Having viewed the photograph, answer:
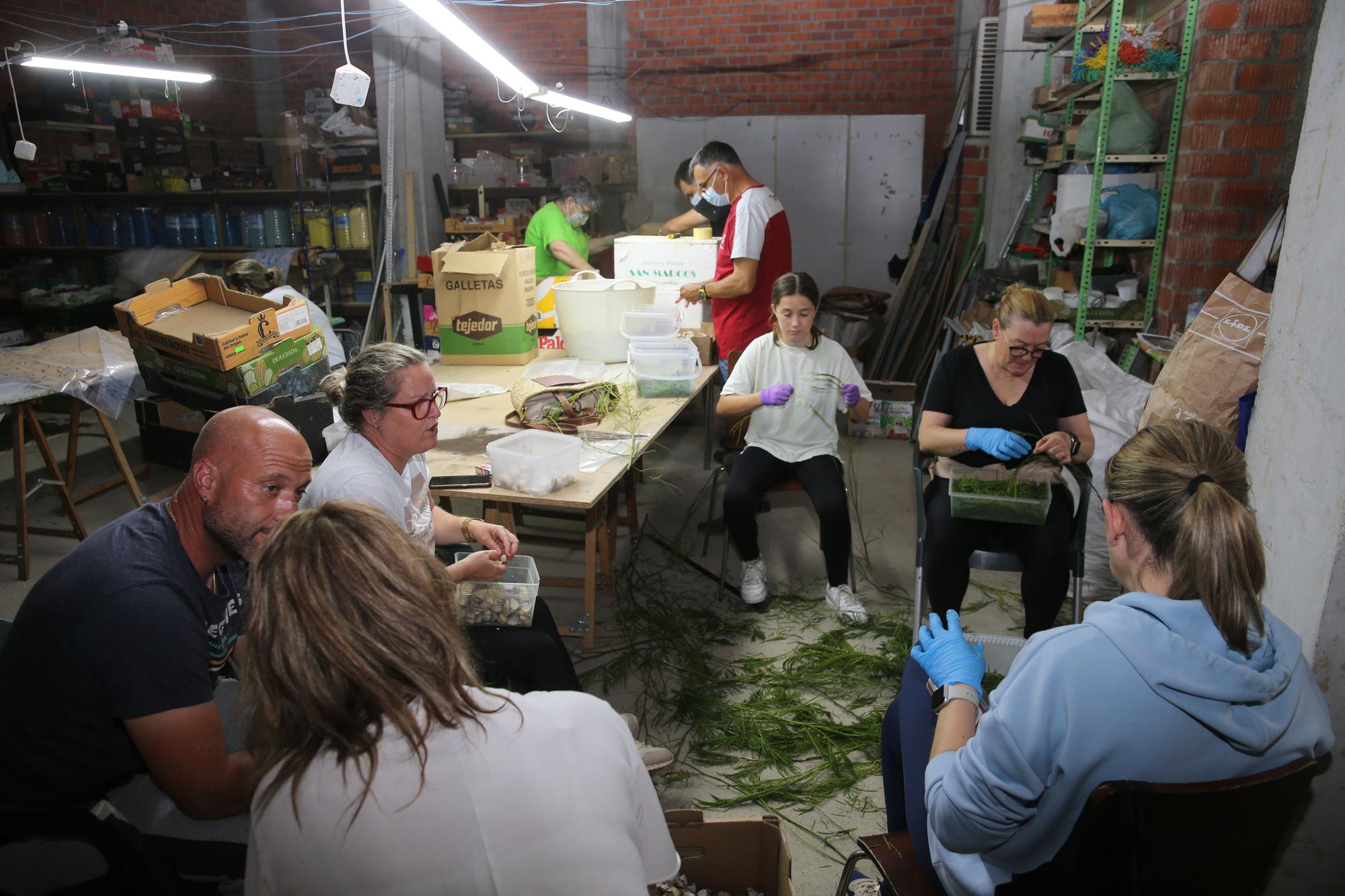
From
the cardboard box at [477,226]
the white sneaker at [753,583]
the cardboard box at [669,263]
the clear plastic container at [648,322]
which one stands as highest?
the cardboard box at [477,226]

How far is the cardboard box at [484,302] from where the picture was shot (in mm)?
4027

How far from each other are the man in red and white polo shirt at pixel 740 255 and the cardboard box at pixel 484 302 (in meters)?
0.87

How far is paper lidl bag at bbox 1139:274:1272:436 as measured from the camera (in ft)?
9.09

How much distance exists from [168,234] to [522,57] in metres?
3.90

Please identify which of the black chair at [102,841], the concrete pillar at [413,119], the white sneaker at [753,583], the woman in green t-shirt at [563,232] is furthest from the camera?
the concrete pillar at [413,119]

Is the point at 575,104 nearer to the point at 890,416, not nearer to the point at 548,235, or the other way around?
the point at 548,235

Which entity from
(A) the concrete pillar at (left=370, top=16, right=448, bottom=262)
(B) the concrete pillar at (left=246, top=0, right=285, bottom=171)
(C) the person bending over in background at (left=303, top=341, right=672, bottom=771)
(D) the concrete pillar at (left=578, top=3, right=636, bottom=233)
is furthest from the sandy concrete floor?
(B) the concrete pillar at (left=246, top=0, right=285, bottom=171)

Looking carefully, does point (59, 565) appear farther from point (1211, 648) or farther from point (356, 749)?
point (1211, 648)

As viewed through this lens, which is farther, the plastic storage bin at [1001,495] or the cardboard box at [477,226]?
the cardboard box at [477,226]

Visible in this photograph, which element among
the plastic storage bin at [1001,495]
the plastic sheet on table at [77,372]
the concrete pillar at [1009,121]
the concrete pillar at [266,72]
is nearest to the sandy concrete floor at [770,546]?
the plastic sheet on table at [77,372]

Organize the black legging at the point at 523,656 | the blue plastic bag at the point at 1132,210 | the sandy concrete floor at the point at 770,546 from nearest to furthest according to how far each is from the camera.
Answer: the black legging at the point at 523,656 → the sandy concrete floor at the point at 770,546 → the blue plastic bag at the point at 1132,210

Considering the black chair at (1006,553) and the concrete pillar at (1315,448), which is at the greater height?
the concrete pillar at (1315,448)

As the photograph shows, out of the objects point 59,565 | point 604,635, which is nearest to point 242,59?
point 604,635

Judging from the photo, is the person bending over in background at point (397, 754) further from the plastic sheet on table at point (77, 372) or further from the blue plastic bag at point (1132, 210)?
the blue plastic bag at point (1132, 210)
